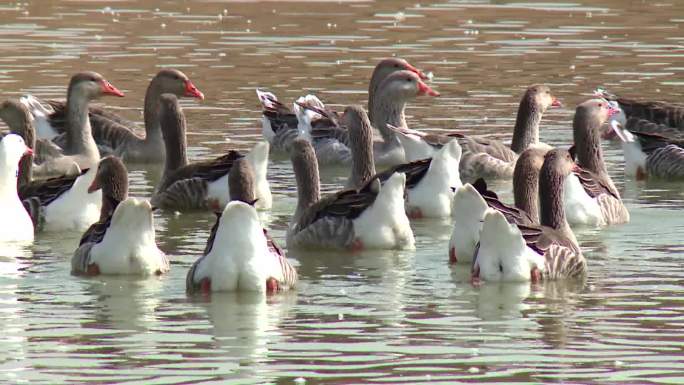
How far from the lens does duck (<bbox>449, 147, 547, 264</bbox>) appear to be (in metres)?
12.4

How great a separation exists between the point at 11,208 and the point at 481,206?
421 cm

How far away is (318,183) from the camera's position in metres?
14.5

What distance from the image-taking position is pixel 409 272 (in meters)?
12.6

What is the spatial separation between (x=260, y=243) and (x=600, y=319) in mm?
2349

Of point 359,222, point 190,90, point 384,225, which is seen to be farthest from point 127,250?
point 190,90

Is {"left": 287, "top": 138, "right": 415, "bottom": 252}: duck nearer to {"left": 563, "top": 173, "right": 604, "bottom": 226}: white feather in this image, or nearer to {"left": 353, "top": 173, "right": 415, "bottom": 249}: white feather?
{"left": 353, "top": 173, "right": 415, "bottom": 249}: white feather

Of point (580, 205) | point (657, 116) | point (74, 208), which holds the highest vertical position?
point (657, 116)

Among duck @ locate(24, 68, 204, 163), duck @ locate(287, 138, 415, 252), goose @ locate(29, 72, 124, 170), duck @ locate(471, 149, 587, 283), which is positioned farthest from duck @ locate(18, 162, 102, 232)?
duck @ locate(24, 68, 204, 163)

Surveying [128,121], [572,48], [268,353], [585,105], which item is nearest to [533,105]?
[585,105]

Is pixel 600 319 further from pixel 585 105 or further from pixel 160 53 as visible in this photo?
pixel 160 53

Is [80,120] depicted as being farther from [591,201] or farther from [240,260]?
[240,260]

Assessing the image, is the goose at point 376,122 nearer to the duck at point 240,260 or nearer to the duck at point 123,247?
the duck at point 123,247

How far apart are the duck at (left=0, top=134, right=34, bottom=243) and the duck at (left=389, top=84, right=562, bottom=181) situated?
5.08 metres

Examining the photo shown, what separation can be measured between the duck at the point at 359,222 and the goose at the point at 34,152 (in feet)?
11.9
